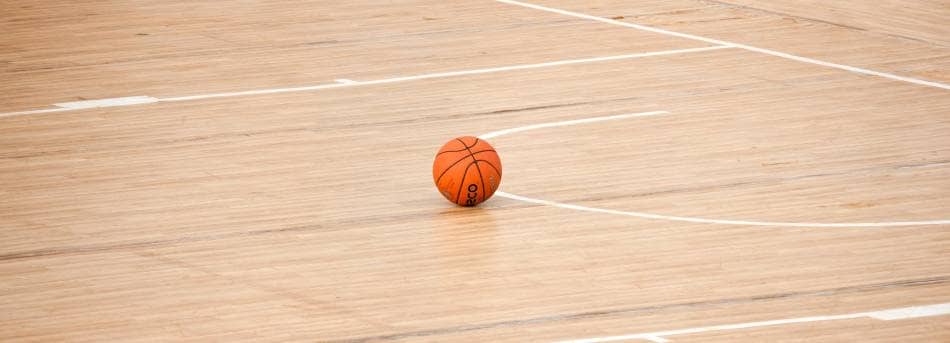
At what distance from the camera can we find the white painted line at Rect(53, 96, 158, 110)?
33.0 feet

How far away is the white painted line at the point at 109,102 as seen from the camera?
10055 millimetres

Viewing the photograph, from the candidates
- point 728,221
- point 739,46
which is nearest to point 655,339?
point 728,221

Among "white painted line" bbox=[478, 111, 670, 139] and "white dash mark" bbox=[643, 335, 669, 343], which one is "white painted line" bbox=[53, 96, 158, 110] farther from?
"white dash mark" bbox=[643, 335, 669, 343]

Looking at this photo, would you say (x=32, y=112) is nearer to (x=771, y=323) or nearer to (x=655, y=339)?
(x=655, y=339)

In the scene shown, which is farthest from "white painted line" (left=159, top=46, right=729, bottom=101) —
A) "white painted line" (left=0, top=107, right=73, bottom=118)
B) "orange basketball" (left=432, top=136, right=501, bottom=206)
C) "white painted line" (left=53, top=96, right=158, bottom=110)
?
"orange basketball" (left=432, top=136, right=501, bottom=206)

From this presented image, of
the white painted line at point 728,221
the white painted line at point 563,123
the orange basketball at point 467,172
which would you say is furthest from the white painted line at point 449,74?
the white painted line at point 728,221

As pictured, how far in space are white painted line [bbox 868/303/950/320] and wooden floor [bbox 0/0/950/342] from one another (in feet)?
0.06

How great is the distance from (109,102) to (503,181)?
319 centimetres

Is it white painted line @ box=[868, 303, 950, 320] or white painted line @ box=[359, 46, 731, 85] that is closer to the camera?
white painted line @ box=[868, 303, 950, 320]

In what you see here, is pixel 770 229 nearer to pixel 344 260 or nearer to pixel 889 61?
pixel 344 260

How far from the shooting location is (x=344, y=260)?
274 inches

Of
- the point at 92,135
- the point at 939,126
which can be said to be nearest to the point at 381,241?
the point at 92,135

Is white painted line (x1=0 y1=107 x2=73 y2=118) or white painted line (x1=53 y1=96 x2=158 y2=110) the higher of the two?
white painted line (x1=0 y1=107 x2=73 y2=118)

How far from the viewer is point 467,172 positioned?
24.6 ft
